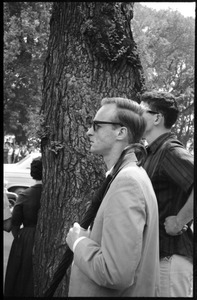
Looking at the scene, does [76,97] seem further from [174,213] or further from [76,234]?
[76,234]

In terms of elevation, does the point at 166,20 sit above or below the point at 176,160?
above

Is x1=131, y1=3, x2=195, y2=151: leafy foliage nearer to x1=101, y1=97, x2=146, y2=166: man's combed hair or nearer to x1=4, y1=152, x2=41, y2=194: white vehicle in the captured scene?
x1=4, y1=152, x2=41, y2=194: white vehicle

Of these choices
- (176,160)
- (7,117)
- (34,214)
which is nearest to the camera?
(176,160)

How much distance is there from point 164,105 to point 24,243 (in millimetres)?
2103

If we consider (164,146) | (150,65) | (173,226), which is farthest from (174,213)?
(150,65)

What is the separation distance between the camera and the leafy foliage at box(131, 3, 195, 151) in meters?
34.0

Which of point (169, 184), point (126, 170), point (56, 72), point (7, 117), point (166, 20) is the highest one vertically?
point (166, 20)

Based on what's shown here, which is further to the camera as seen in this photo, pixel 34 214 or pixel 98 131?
pixel 34 214

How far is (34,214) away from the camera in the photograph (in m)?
4.62

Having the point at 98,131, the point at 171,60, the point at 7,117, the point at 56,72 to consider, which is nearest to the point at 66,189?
the point at 56,72

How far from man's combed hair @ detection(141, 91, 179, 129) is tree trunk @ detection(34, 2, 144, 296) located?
504 mm

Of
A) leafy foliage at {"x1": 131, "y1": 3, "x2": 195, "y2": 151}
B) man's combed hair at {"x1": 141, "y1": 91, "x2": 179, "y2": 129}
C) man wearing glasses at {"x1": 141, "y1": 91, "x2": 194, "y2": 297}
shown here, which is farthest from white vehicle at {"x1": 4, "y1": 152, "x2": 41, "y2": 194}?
leafy foliage at {"x1": 131, "y1": 3, "x2": 195, "y2": 151}

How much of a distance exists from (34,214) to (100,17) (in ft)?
6.59

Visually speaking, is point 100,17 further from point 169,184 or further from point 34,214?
point 34,214
